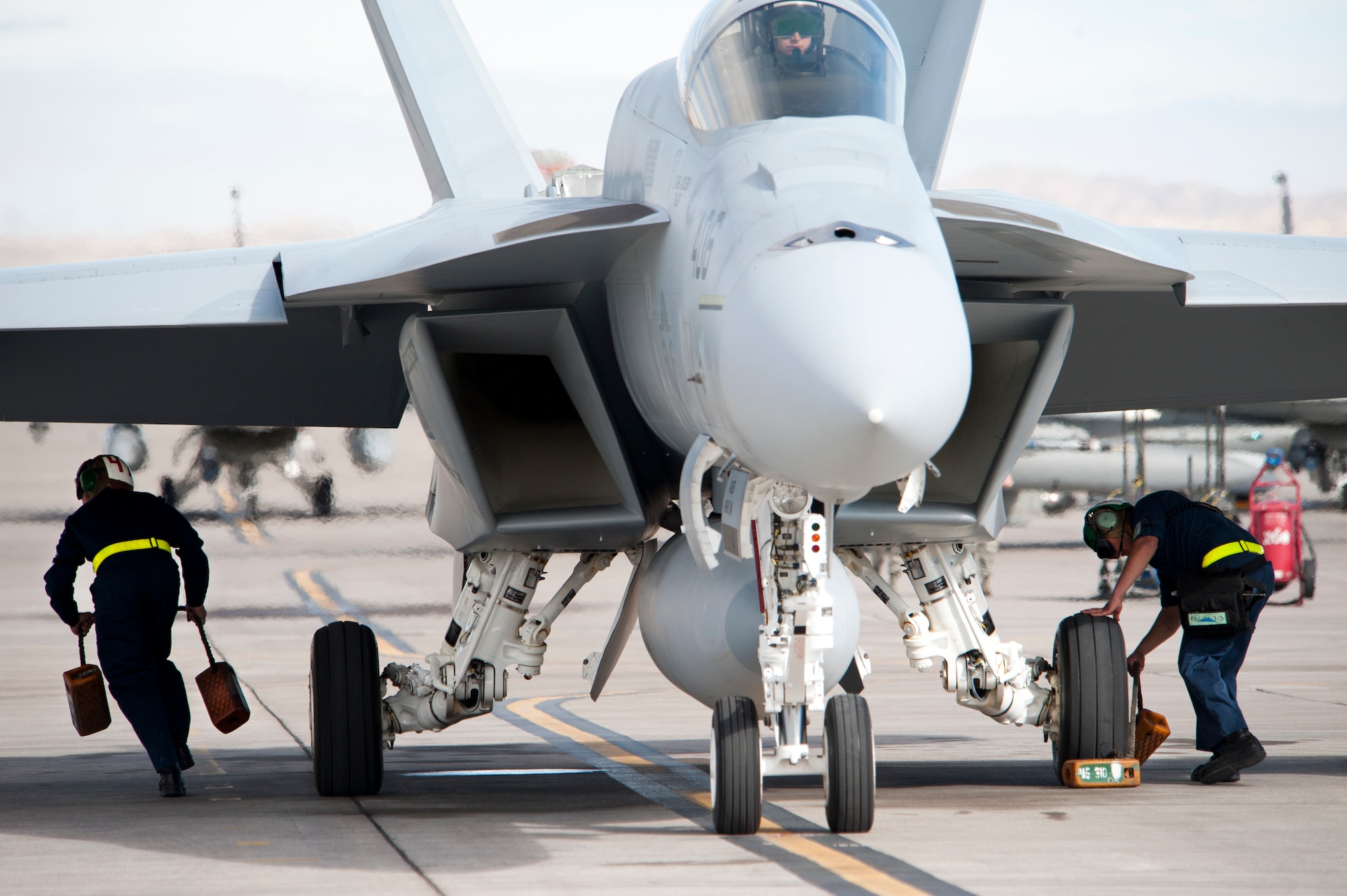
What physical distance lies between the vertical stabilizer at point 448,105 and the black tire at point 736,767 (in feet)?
16.4

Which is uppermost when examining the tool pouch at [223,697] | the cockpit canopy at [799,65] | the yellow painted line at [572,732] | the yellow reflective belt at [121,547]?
the cockpit canopy at [799,65]

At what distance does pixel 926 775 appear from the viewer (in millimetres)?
7770

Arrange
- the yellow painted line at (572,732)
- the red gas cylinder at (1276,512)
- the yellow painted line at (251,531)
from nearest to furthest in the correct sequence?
the yellow painted line at (572,732), the red gas cylinder at (1276,512), the yellow painted line at (251,531)

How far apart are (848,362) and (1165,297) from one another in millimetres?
4294

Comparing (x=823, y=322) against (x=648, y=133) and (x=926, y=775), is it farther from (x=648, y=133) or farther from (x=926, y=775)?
(x=926, y=775)

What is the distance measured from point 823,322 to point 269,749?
6738 mm

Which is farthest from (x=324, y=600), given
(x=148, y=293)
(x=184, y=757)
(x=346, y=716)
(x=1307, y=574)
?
(x=148, y=293)

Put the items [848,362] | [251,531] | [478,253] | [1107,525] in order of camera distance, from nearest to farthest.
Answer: [848,362]
[478,253]
[1107,525]
[251,531]

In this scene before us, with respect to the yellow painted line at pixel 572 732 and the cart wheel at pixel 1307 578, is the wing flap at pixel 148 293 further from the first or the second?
the cart wheel at pixel 1307 578

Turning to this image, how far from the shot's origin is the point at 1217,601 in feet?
23.4

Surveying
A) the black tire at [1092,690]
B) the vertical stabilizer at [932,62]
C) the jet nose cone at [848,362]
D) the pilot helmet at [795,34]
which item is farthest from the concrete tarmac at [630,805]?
the vertical stabilizer at [932,62]

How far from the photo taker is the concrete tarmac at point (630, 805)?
498 centimetres

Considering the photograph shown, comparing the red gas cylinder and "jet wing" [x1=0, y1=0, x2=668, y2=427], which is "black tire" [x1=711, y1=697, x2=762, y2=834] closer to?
"jet wing" [x1=0, y1=0, x2=668, y2=427]

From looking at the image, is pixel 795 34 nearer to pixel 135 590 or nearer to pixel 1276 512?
pixel 135 590
